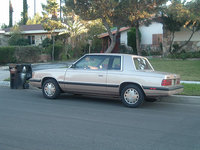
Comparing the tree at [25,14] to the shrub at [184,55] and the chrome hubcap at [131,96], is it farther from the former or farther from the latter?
the chrome hubcap at [131,96]

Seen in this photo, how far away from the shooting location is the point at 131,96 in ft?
28.3

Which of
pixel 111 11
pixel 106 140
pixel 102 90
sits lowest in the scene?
pixel 106 140

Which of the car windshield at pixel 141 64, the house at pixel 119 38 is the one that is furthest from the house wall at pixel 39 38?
the car windshield at pixel 141 64

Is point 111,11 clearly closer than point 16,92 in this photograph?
No

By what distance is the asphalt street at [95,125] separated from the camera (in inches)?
206

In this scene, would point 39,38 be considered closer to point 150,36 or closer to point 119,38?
point 119,38

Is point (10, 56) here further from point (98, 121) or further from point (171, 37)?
point (98, 121)

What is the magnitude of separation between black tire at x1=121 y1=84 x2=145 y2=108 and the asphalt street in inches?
8.4

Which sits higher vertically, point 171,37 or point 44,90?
point 171,37

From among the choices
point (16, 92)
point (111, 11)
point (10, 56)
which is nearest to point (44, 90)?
point (16, 92)

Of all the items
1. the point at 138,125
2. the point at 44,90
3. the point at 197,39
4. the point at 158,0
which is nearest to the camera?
the point at 138,125

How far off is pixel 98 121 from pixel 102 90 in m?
2.24

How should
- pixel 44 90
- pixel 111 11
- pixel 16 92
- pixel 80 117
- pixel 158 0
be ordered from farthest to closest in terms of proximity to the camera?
pixel 158 0 < pixel 111 11 < pixel 16 92 < pixel 44 90 < pixel 80 117

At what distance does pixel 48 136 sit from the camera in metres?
5.64
